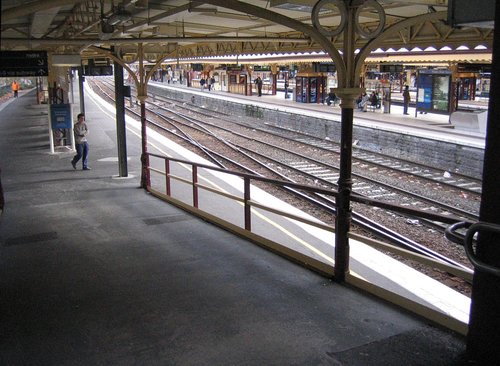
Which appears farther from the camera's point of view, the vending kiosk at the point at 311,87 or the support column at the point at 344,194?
the vending kiosk at the point at 311,87

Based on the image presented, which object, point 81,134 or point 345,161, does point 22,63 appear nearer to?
point 81,134

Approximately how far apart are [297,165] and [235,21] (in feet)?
22.8

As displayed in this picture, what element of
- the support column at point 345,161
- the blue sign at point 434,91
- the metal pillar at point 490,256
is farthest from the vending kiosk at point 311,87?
the metal pillar at point 490,256

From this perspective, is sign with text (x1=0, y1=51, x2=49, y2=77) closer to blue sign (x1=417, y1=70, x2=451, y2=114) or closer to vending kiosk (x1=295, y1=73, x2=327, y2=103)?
blue sign (x1=417, y1=70, x2=451, y2=114)

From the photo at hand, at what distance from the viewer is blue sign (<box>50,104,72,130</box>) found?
51.1 feet

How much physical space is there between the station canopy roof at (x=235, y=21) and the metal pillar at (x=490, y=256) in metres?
1.75

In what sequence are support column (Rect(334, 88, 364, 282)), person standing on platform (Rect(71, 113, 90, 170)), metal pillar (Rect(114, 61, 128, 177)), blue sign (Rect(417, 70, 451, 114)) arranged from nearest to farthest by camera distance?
1. support column (Rect(334, 88, 364, 282))
2. metal pillar (Rect(114, 61, 128, 177))
3. person standing on platform (Rect(71, 113, 90, 170))
4. blue sign (Rect(417, 70, 451, 114))

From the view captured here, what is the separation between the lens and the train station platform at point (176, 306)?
390 cm

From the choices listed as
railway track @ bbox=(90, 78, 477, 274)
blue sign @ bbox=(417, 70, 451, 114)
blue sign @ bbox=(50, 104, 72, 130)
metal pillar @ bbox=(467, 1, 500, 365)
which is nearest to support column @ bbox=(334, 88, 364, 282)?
metal pillar @ bbox=(467, 1, 500, 365)

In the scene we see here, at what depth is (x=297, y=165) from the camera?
16.2 m

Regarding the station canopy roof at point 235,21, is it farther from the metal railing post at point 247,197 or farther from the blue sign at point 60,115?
the blue sign at point 60,115

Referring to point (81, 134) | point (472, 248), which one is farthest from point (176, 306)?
point (81, 134)

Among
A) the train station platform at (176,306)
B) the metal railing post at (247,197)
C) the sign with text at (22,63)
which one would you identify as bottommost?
the train station platform at (176,306)

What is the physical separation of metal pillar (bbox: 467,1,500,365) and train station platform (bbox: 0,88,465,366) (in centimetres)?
30
